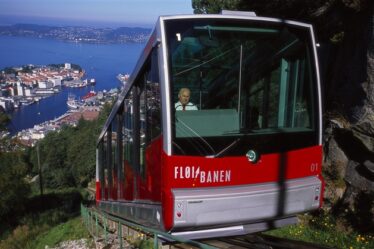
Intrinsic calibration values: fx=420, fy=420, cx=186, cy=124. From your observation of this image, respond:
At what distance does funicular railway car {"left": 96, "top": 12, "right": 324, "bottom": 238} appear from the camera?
4.94m

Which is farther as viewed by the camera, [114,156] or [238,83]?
[114,156]

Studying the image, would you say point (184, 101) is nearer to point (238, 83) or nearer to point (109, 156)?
point (238, 83)

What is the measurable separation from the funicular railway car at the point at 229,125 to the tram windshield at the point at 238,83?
0.01 metres

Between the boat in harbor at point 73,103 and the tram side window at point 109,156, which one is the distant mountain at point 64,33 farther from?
the tram side window at point 109,156

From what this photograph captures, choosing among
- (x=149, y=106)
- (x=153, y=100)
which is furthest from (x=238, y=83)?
(x=149, y=106)

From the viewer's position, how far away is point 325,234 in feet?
24.5

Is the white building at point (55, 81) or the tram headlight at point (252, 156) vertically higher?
the tram headlight at point (252, 156)

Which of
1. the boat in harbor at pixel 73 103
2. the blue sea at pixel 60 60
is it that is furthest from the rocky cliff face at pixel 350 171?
the boat in harbor at pixel 73 103

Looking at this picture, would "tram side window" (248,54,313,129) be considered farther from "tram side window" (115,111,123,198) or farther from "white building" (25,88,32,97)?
"white building" (25,88,32,97)

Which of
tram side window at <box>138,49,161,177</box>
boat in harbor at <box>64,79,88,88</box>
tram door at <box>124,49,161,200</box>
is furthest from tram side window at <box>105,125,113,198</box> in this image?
boat in harbor at <box>64,79,88,88</box>

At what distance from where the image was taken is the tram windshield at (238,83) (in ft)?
16.6

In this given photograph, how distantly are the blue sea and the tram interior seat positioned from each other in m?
78.7

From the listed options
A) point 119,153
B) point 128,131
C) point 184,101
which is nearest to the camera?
point 184,101

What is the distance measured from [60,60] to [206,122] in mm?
132729
